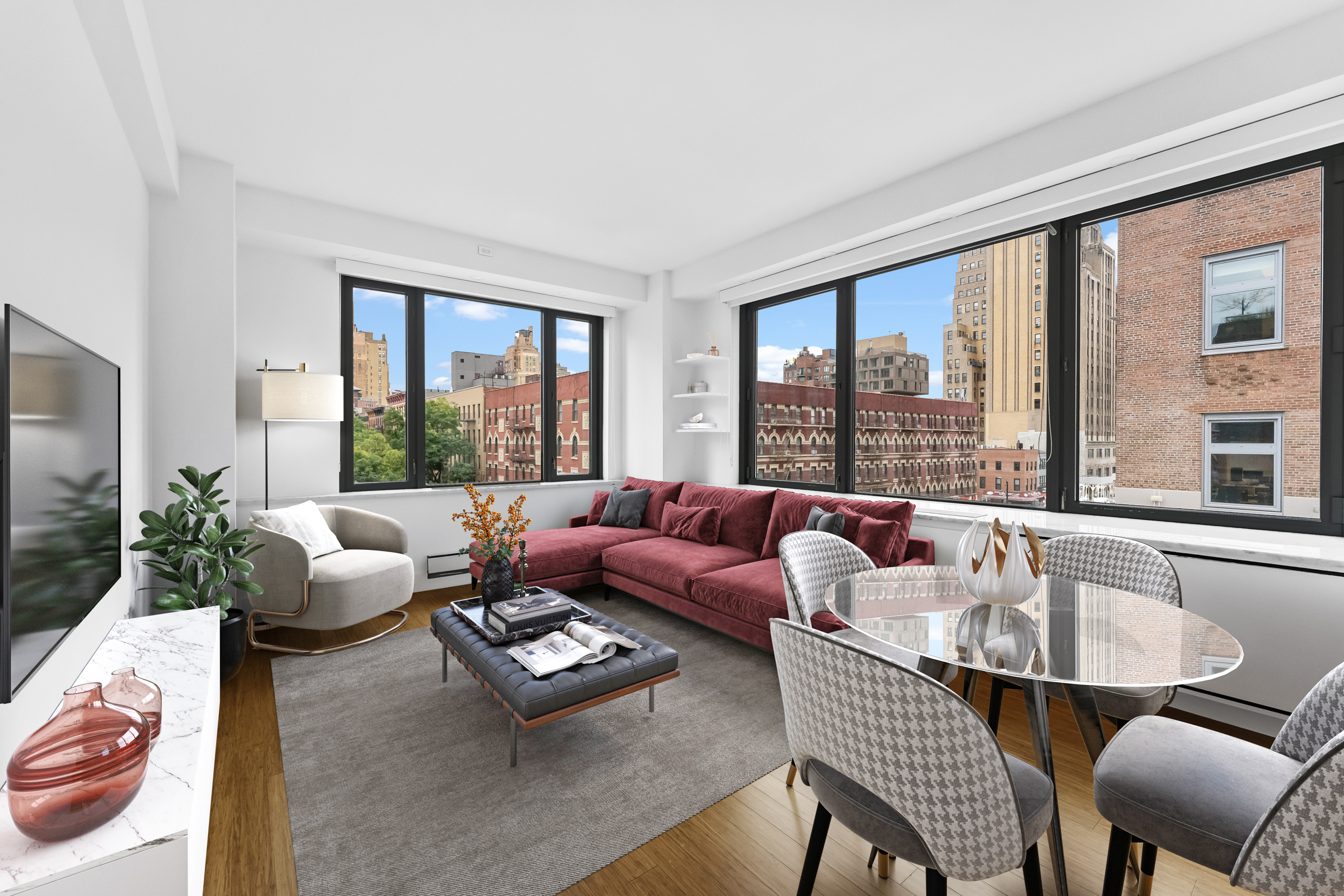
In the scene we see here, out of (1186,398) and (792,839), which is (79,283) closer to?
(792,839)

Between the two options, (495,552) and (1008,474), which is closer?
(495,552)

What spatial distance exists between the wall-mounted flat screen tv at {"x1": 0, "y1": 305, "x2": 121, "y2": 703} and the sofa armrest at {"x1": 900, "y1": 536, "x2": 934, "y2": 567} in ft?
11.0

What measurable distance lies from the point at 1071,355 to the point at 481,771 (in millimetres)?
3487

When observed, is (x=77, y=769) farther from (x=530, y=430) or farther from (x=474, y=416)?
(x=530, y=430)

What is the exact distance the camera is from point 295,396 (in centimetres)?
367

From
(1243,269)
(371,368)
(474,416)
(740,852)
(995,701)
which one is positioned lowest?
(740,852)

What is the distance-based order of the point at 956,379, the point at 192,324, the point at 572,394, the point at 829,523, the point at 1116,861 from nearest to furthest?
1. the point at 1116,861
2. the point at 192,324
3. the point at 829,523
4. the point at 956,379
5. the point at 572,394

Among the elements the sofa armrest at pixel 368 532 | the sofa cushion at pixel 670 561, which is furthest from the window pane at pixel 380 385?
the sofa cushion at pixel 670 561

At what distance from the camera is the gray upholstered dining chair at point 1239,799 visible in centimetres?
98

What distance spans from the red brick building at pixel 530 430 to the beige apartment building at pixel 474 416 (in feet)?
0.12

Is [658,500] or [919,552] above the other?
[658,500]

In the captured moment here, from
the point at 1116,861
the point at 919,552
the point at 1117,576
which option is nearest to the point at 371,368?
the point at 919,552

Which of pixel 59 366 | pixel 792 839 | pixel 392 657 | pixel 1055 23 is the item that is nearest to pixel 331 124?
pixel 59 366

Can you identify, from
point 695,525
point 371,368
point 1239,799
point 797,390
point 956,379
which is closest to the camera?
point 1239,799
